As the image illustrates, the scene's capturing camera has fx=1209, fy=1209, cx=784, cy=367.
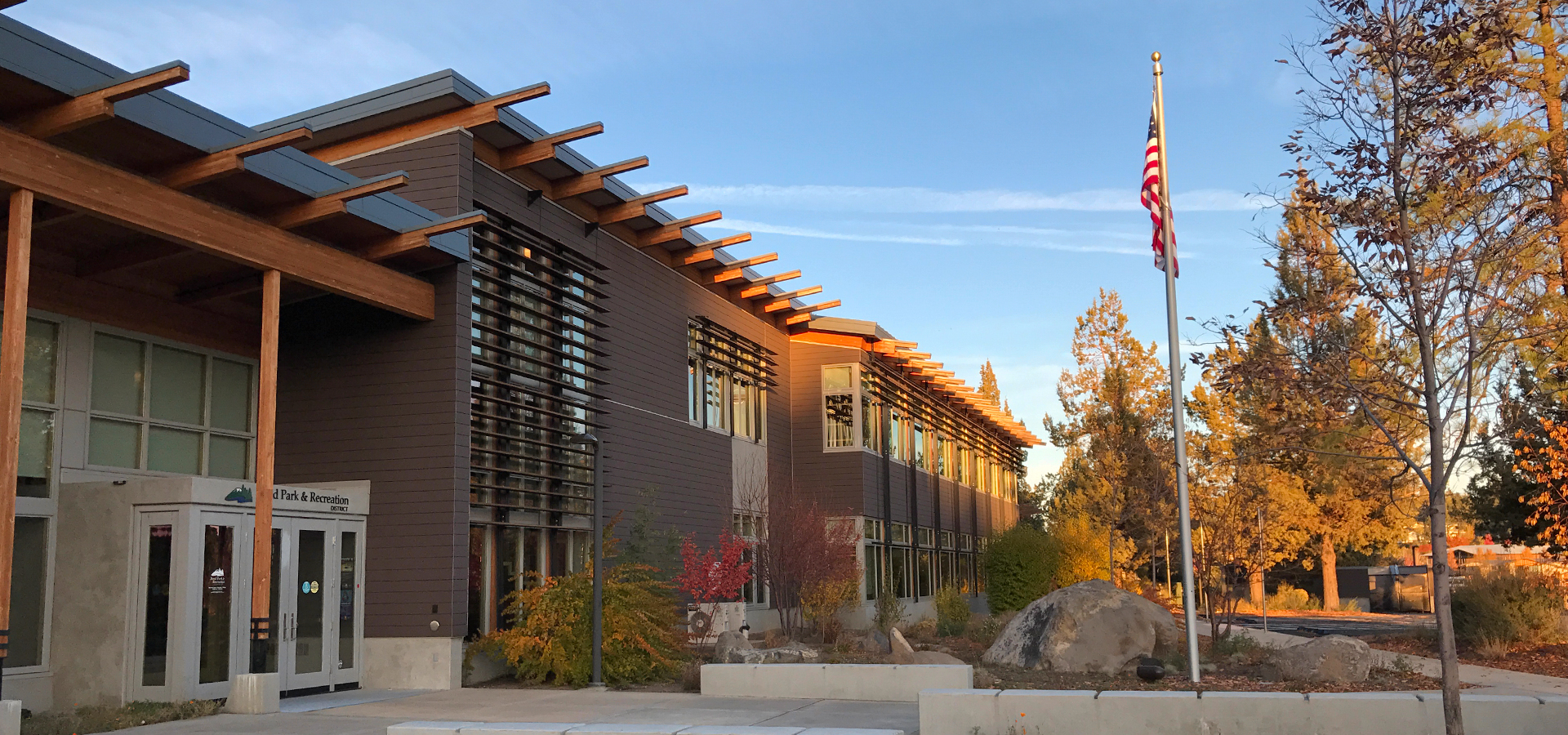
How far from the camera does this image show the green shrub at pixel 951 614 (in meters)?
23.1

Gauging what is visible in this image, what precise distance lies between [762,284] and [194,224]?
47.1ft

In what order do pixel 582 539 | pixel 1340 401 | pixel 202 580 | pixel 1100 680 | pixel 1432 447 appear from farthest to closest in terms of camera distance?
1. pixel 582 539
2. pixel 1100 680
3. pixel 202 580
4. pixel 1340 401
5. pixel 1432 447

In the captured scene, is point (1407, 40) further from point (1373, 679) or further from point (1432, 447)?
point (1373, 679)

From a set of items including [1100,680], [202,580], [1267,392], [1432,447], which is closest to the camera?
[1432,447]

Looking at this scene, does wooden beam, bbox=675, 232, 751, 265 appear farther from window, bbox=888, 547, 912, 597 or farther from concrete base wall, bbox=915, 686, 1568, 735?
concrete base wall, bbox=915, 686, 1568, 735

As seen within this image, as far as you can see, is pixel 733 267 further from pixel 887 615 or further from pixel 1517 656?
pixel 1517 656

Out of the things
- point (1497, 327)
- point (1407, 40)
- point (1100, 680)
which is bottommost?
point (1100, 680)

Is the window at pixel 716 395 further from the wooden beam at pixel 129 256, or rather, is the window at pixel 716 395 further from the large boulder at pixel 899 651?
the wooden beam at pixel 129 256

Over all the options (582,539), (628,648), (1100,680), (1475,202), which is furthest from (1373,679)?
(582,539)

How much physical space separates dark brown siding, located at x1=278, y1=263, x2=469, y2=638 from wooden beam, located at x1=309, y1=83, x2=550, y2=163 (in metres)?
1.97

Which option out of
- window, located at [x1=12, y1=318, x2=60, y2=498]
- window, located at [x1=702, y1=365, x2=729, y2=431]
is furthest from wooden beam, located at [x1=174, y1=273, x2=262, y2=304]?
window, located at [x1=702, y1=365, x2=729, y2=431]

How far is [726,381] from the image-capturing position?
25.3 metres

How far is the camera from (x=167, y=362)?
49.7 feet

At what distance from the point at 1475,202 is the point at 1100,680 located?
23.5 feet
